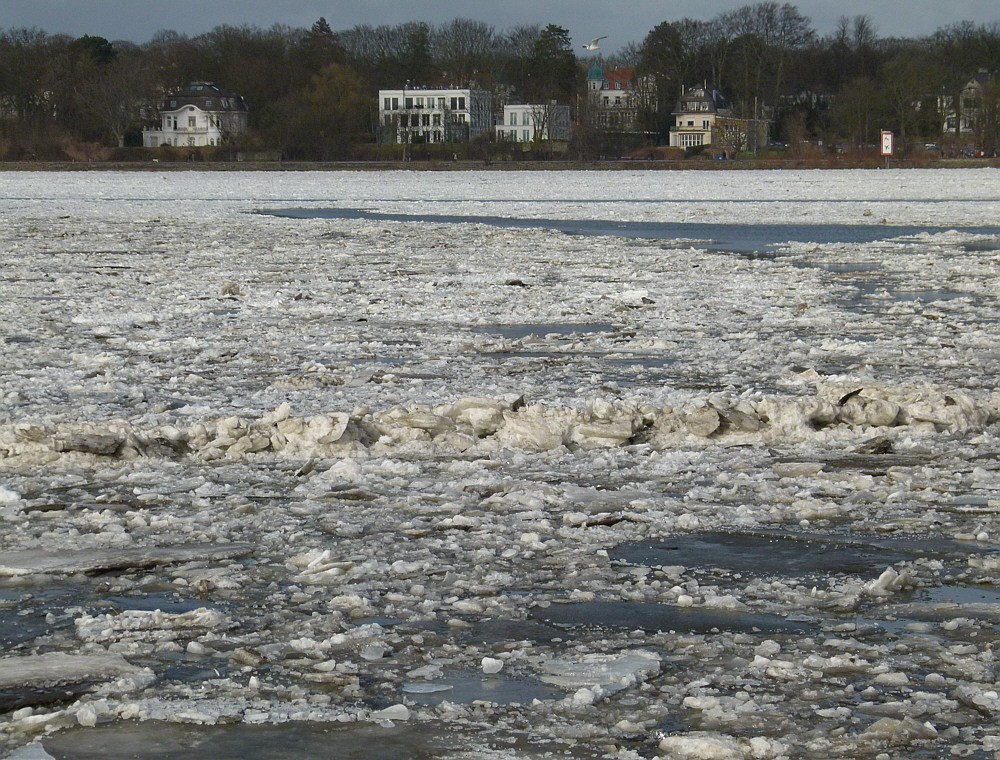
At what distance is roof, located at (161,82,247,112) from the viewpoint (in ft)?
374

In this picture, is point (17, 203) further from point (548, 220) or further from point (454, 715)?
point (454, 715)

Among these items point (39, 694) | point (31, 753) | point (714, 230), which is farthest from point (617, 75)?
point (31, 753)

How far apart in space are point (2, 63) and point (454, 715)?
360 feet

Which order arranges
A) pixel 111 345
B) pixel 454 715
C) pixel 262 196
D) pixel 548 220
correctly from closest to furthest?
1. pixel 454 715
2. pixel 111 345
3. pixel 548 220
4. pixel 262 196

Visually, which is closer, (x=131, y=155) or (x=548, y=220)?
(x=548, y=220)

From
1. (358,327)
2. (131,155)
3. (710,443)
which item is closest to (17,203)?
(358,327)

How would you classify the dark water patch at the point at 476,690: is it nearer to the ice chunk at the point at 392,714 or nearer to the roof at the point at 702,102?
the ice chunk at the point at 392,714

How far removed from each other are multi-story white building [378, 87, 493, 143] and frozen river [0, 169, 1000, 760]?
101453mm

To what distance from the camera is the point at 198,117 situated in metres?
116

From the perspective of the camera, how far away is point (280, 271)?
14.5 meters

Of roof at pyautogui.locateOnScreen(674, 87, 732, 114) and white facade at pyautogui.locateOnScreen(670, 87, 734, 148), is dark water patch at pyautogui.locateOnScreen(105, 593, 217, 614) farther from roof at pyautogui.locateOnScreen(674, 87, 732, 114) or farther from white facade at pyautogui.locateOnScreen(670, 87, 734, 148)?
roof at pyautogui.locateOnScreen(674, 87, 732, 114)

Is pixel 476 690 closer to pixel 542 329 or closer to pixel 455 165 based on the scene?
pixel 542 329

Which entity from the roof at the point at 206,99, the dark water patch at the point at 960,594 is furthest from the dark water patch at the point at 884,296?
the roof at the point at 206,99

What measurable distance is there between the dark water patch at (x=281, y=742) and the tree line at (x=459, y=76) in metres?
82.4
